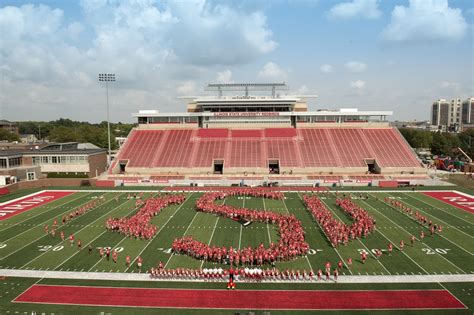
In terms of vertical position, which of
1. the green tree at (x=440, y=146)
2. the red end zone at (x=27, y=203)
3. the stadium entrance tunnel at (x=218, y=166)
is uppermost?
the green tree at (x=440, y=146)

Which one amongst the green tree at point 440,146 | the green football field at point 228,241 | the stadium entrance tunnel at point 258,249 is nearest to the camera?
the green football field at point 228,241

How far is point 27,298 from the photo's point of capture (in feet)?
46.6

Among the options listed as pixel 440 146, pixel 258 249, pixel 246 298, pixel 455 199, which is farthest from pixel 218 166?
pixel 440 146

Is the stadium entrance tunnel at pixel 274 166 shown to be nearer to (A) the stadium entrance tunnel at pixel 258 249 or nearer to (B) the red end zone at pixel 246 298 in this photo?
(A) the stadium entrance tunnel at pixel 258 249

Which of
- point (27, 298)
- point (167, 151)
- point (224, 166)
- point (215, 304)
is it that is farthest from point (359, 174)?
point (27, 298)

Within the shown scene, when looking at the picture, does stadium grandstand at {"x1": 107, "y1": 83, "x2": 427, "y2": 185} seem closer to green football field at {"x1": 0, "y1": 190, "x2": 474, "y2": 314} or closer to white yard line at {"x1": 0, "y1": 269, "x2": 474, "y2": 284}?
green football field at {"x1": 0, "y1": 190, "x2": 474, "y2": 314}

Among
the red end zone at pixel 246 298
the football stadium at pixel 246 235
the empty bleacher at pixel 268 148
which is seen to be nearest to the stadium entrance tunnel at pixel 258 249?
the football stadium at pixel 246 235

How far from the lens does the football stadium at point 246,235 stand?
1412cm

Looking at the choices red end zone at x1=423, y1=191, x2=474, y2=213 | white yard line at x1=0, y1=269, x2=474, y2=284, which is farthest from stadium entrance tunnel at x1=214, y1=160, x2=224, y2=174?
white yard line at x1=0, y1=269, x2=474, y2=284

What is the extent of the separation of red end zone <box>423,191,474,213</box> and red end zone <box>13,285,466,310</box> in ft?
57.4

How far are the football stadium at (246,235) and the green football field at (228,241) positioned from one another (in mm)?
112

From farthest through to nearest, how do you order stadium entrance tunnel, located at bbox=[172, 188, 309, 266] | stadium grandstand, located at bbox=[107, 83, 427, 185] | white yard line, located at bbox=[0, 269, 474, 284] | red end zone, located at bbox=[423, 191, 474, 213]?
stadium grandstand, located at bbox=[107, 83, 427, 185] < red end zone, located at bbox=[423, 191, 474, 213] < stadium entrance tunnel, located at bbox=[172, 188, 309, 266] < white yard line, located at bbox=[0, 269, 474, 284]

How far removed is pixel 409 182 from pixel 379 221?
54.5ft

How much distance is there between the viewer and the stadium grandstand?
41969mm
